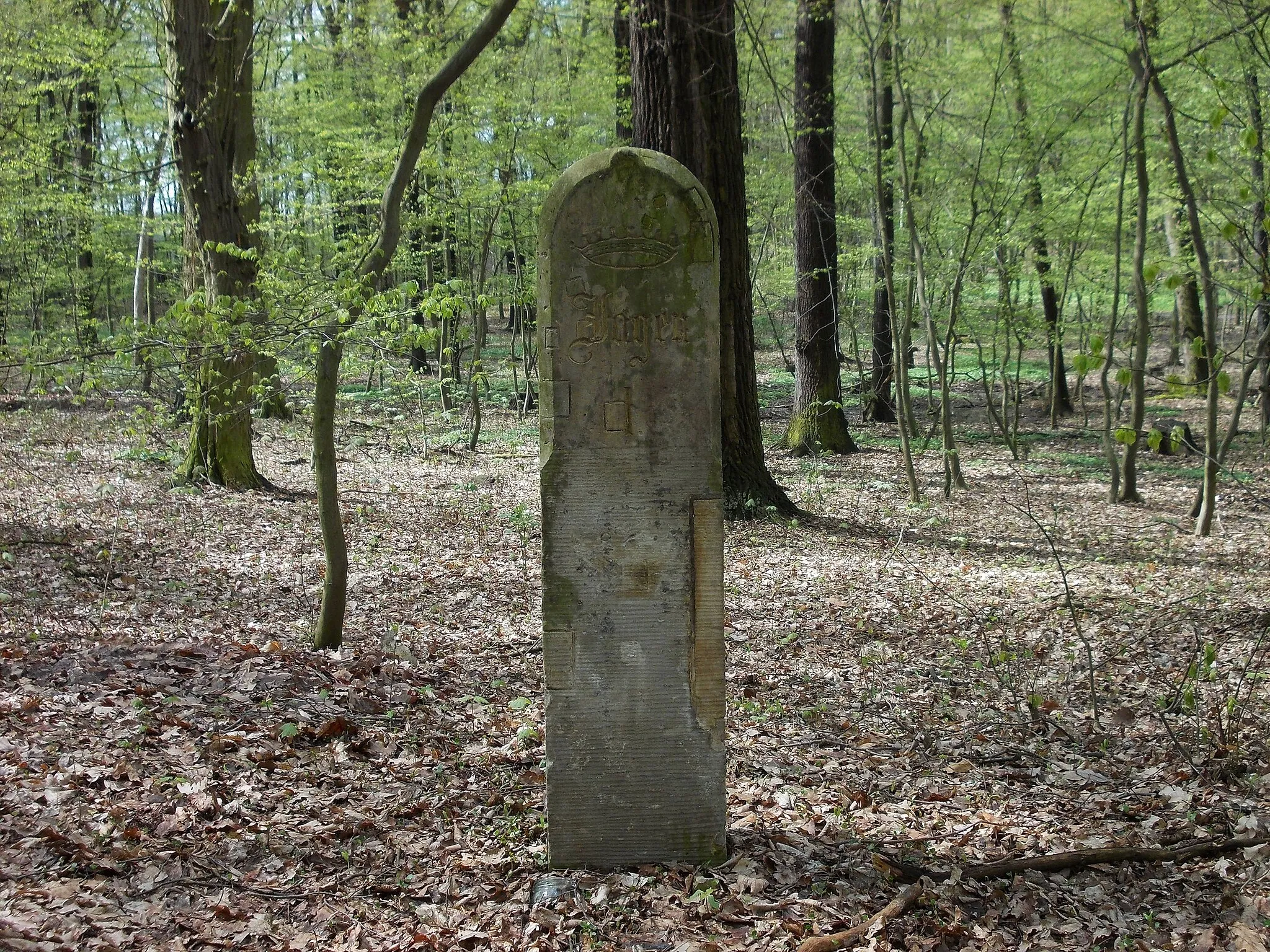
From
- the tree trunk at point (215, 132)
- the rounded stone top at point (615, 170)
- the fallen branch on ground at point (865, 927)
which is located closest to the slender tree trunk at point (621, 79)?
the tree trunk at point (215, 132)

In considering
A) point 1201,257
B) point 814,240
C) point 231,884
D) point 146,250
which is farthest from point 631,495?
point 146,250

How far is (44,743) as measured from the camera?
13.1 feet

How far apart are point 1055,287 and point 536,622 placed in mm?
15835

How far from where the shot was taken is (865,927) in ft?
10.1

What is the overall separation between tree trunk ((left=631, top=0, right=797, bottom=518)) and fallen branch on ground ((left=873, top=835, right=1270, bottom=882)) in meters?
5.27

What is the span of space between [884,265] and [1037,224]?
Result: 150 inches

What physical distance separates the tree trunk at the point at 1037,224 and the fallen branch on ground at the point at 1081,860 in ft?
34.5

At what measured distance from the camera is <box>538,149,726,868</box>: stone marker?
10.5 ft

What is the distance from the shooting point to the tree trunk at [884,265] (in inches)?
456

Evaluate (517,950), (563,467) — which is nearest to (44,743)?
(517,950)

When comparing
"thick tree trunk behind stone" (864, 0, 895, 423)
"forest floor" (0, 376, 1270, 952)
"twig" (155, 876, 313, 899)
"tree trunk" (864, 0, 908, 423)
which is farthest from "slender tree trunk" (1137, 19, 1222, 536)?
"twig" (155, 876, 313, 899)

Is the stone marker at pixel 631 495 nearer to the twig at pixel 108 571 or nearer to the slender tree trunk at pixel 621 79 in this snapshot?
the twig at pixel 108 571

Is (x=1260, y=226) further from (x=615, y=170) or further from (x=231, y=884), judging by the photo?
(x=231, y=884)

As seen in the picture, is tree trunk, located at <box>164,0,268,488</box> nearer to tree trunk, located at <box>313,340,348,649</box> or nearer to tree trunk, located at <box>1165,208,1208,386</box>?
tree trunk, located at <box>313,340,348,649</box>
